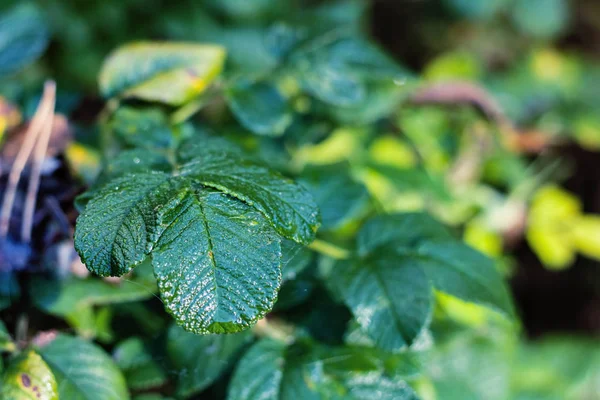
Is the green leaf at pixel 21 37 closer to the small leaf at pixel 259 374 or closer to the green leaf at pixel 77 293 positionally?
the green leaf at pixel 77 293

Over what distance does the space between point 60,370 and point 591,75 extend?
83.2 inches

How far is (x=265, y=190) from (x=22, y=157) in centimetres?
50

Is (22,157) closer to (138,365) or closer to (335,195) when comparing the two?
(138,365)

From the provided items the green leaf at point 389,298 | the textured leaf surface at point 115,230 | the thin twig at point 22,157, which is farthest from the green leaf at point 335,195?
the thin twig at point 22,157

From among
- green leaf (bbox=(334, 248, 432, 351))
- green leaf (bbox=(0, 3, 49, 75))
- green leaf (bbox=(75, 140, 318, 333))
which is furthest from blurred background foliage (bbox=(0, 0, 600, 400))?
green leaf (bbox=(75, 140, 318, 333))

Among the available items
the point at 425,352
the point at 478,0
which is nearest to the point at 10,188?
the point at 425,352

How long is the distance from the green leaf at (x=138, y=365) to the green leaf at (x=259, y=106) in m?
0.40

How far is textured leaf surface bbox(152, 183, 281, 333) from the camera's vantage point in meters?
0.57

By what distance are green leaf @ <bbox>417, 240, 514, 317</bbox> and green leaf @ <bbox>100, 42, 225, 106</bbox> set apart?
1.48 feet

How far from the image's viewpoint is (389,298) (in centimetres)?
75

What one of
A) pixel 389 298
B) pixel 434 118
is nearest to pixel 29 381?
pixel 389 298

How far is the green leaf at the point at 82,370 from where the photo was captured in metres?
0.73

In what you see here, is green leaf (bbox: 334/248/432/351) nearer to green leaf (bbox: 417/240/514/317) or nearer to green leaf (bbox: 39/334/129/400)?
green leaf (bbox: 417/240/514/317)

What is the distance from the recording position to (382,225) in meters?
0.90
